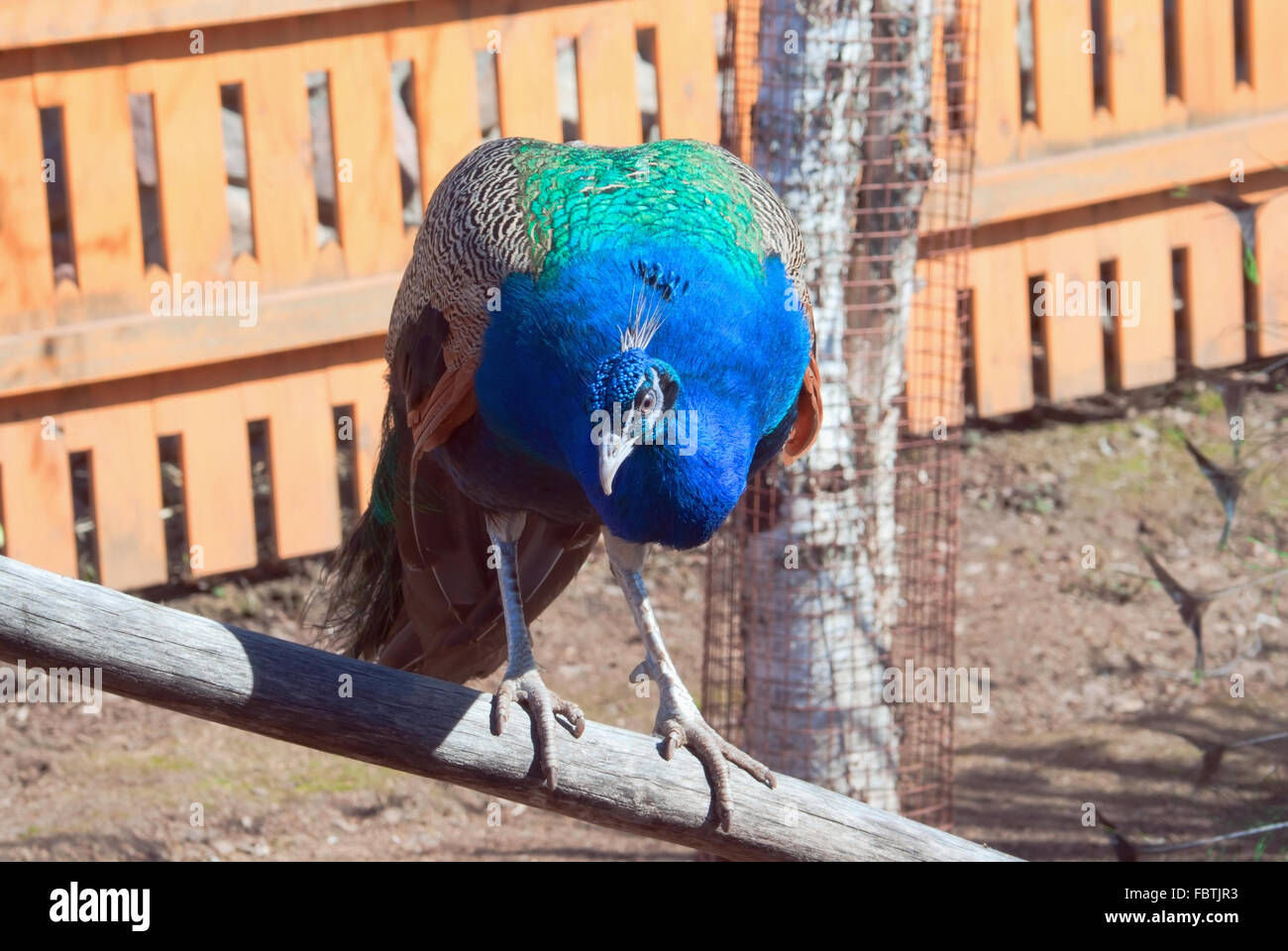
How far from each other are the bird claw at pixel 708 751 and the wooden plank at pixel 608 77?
3.46 meters

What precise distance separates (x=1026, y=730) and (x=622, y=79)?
3.06m

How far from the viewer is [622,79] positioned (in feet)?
20.6

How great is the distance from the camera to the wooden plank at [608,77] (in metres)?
6.25

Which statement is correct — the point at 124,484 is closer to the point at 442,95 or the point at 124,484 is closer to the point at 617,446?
the point at 442,95

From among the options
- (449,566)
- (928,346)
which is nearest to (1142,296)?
(928,346)

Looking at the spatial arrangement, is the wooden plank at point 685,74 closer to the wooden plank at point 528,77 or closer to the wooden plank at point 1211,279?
the wooden plank at point 528,77

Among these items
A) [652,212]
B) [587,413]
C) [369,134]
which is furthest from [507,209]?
[369,134]

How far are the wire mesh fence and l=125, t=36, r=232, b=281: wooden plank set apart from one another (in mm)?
2086

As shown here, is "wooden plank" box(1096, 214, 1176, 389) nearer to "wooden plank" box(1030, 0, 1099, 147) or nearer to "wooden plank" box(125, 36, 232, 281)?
"wooden plank" box(1030, 0, 1099, 147)

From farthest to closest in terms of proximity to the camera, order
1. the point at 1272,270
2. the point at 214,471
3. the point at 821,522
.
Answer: the point at 1272,270 < the point at 214,471 < the point at 821,522

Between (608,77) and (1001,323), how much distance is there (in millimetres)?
2154

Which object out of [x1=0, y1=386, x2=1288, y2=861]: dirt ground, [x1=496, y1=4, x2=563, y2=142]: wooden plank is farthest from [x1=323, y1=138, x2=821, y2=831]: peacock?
[x1=496, y1=4, x2=563, y2=142]: wooden plank

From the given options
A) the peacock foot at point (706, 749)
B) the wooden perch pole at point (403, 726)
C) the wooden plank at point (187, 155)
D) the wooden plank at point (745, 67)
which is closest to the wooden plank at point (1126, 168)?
the wooden plank at point (745, 67)

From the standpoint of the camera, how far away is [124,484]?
5852mm
